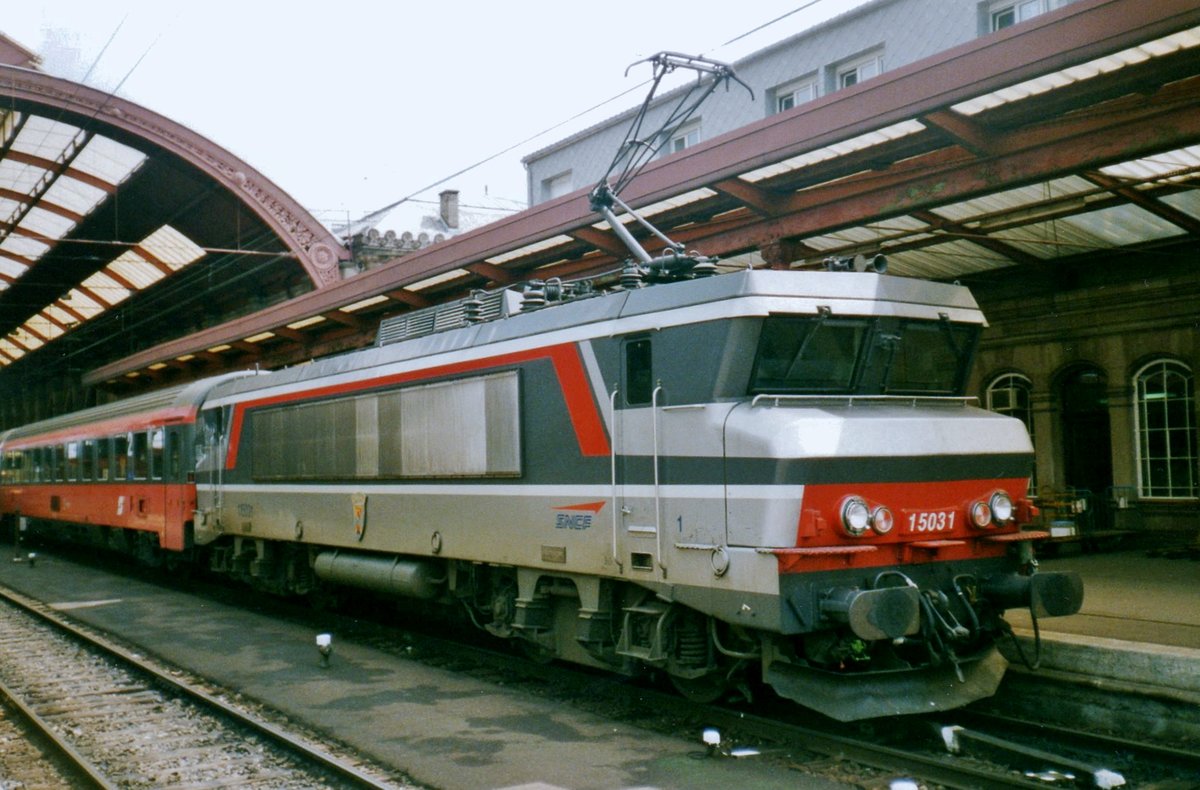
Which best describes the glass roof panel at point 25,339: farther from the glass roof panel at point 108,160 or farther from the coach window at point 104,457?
the coach window at point 104,457

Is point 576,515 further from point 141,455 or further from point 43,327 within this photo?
point 43,327

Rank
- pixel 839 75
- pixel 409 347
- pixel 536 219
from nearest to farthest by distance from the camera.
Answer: pixel 409 347, pixel 536 219, pixel 839 75

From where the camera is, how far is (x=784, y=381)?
24.9 feet

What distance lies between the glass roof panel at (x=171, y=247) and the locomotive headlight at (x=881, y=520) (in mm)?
26401

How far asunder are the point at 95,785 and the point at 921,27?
18296 millimetres

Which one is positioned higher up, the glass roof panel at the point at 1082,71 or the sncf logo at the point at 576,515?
the glass roof panel at the point at 1082,71

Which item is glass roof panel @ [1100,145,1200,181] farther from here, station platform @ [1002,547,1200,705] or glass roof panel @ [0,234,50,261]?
glass roof panel @ [0,234,50,261]

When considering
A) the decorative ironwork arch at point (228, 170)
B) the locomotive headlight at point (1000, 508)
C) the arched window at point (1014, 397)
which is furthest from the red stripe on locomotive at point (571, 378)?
the decorative ironwork arch at point (228, 170)

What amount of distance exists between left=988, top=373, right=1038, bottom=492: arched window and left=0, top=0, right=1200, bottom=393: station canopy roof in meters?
2.21

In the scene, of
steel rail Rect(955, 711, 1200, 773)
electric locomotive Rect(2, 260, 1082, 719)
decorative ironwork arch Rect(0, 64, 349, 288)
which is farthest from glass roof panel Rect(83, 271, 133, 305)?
steel rail Rect(955, 711, 1200, 773)

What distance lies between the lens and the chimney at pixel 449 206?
135ft

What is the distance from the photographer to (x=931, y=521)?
24.7 ft

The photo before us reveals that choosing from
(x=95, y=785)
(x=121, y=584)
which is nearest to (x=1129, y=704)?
(x=95, y=785)

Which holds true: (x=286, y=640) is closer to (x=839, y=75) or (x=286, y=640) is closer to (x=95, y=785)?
(x=95, y=785)
